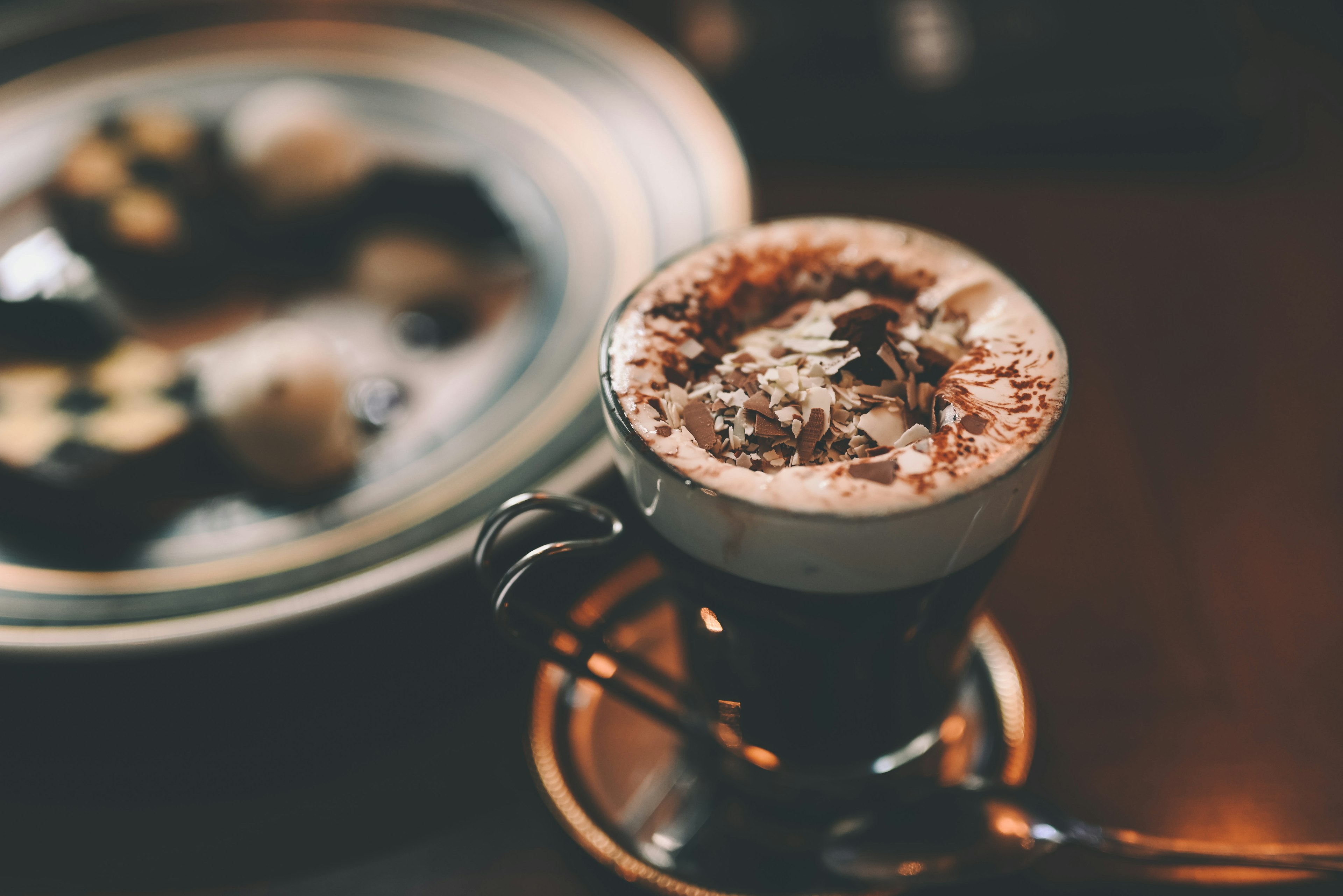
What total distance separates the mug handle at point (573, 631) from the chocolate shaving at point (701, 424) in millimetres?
77

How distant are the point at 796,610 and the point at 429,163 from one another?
2.41 ft

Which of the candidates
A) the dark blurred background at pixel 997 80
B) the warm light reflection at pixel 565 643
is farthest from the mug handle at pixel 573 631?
the dark blurred background at pixel 997 80

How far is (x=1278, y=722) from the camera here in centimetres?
61

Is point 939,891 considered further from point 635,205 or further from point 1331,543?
point 635,205

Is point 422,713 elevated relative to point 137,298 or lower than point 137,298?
lower

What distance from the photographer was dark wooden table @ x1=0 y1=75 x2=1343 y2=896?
57 centimetres

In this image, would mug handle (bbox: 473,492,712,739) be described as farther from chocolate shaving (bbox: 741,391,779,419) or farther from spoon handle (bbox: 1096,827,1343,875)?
spoon handle (bbox: 1096,827,1343,875)

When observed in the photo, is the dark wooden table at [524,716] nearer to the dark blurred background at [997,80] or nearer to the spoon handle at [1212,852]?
the spoon handle at [1212,852]

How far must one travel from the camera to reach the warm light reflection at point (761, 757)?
60 centimetres

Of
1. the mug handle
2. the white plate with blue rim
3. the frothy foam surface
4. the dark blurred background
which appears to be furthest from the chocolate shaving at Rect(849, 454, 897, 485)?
the dark blurred background

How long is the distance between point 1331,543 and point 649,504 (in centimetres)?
59

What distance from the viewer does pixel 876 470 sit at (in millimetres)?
407

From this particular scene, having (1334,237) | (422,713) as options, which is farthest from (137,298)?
(1334,237)

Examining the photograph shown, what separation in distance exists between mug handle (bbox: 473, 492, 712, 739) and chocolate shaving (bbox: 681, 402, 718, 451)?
0.25 feet
